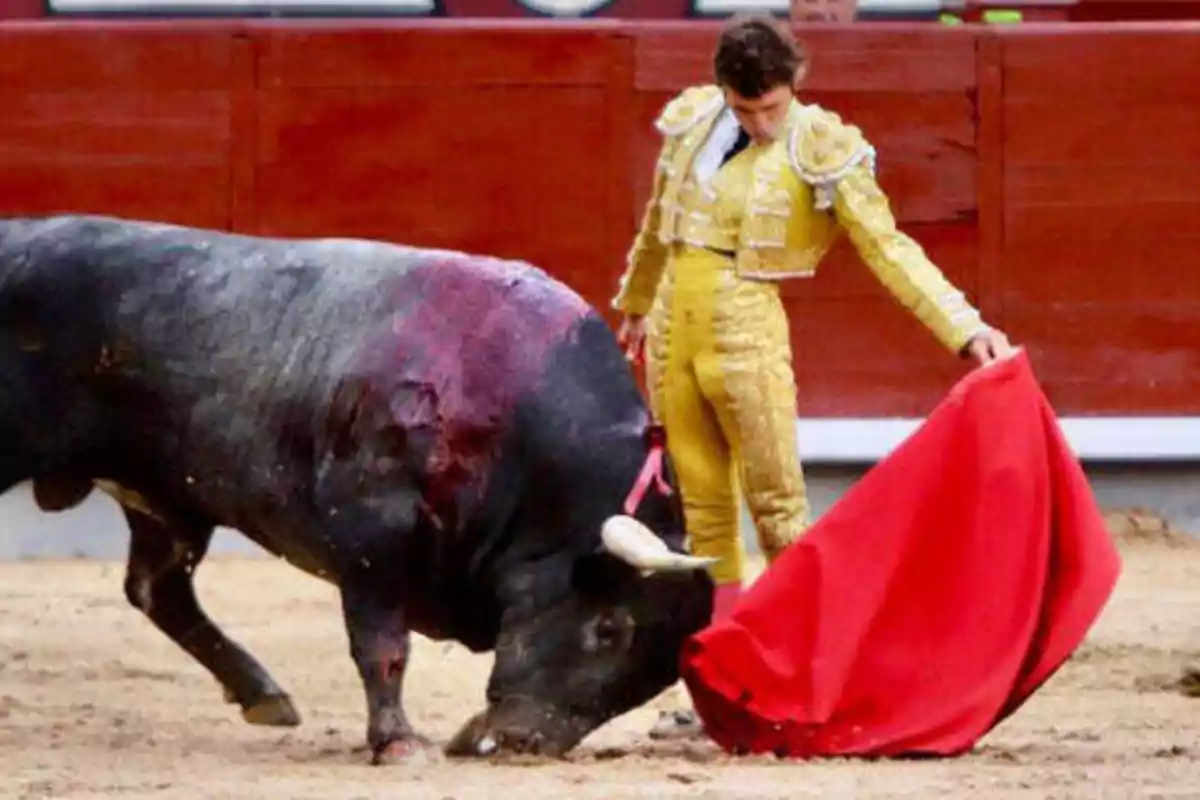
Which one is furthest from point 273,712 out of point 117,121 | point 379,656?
point 117,121

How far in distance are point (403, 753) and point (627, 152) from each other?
11.6 feet

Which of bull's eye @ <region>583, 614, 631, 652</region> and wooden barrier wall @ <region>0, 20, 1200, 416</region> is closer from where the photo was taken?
bull's eye @ <region>583, 614, 631, 652</region>

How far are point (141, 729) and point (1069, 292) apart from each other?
11.7ft

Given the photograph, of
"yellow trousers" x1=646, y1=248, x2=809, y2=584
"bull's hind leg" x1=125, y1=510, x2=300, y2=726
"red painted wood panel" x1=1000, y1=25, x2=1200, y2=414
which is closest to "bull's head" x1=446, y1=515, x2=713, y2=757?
"yellow trousers" x1=646, y1=248, x2=809, y2=584

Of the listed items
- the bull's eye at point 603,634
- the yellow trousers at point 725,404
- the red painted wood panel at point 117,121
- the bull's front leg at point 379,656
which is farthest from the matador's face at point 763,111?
the red painted wood panel at point 117,121

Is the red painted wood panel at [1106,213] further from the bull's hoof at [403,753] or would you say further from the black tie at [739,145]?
the bull's hoof at [403,753]

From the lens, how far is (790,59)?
5211 millimetres

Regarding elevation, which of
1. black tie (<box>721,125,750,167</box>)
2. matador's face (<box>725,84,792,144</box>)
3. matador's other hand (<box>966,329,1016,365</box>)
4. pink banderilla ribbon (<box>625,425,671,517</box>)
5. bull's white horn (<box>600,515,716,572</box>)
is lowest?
bull's white horn (<box>600,515,716,572</box>)

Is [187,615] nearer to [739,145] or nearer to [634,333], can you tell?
[634,333]

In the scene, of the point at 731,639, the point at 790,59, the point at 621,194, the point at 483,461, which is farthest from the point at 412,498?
the point at 621,194

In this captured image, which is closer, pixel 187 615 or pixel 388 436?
pixel 388 436

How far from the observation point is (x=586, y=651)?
16.9 feet

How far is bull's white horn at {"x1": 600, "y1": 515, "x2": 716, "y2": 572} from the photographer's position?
499cm

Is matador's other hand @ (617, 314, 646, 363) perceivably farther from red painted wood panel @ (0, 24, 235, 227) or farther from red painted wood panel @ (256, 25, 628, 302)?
red painted wood panel @ (0, 24, 235, 227)
